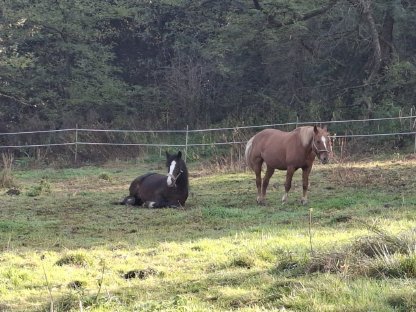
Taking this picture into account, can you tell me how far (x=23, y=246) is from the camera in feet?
26.8

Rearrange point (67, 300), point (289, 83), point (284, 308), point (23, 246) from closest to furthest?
point (284, 308) → point (67, 300) → point (23, 246) → point (289, 83)

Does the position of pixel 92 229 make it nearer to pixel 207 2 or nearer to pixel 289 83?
pixel 289 83

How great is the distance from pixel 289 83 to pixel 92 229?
18647mm

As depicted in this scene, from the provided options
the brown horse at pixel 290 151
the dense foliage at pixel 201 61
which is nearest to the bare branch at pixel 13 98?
the dense foliage at pixel 201 61

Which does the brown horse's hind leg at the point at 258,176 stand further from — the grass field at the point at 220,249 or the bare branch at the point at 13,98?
the bare branch at the point at 13,98

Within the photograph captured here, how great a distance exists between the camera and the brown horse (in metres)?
11.0

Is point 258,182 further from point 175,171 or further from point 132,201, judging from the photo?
point 132,201

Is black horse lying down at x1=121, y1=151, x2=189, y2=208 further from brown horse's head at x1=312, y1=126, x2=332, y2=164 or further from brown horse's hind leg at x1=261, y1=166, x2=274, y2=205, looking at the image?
brown horse's head at x1=312, y1=126, x2=332, y2=164

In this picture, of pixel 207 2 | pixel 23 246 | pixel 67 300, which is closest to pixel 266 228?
pixel 23 246

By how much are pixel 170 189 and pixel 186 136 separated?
9.15 metres

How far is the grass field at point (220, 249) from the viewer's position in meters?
4.68

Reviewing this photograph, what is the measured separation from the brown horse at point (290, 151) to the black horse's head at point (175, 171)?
149 centimetres

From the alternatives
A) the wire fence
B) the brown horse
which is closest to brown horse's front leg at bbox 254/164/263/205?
the brown horse

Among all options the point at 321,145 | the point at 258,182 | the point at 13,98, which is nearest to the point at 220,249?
the point at 321,145
